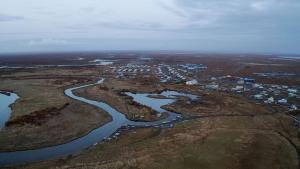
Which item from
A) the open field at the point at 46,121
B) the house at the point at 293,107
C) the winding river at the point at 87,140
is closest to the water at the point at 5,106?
the open field at the point at 46,121

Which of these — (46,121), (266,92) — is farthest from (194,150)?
(266,92)

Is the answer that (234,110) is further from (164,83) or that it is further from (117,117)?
(164,83)

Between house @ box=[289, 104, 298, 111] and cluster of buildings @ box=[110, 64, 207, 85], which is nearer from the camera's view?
house @ box=[289, 104, 298, 111]

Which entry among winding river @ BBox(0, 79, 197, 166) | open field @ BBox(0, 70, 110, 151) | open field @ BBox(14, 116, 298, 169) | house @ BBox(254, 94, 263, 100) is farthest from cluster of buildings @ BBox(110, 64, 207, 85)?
open field @ BBox(14, 116, 298, 169)

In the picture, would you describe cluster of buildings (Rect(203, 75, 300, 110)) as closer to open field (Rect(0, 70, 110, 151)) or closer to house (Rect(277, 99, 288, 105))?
house (Rect(277, 99, 288, 105))

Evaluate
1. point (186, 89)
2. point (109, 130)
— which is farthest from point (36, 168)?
point (186, 89)

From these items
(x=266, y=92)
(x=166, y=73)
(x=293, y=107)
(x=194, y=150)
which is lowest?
(x=194, y=150)

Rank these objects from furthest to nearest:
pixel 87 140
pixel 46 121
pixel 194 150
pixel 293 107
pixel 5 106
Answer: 1. pixel 5 106
2. pixel 293 107
3. pixel 46 121
4. pixel 87 140
5. pixel 194 150

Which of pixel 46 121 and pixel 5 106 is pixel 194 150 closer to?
pixel 46 121

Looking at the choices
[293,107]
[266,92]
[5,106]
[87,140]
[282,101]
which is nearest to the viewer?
[87,140]

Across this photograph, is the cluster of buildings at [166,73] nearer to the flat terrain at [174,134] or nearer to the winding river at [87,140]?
the flat terrain at [174,134]

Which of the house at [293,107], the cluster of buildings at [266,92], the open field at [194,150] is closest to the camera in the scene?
the open field at [194,150]
